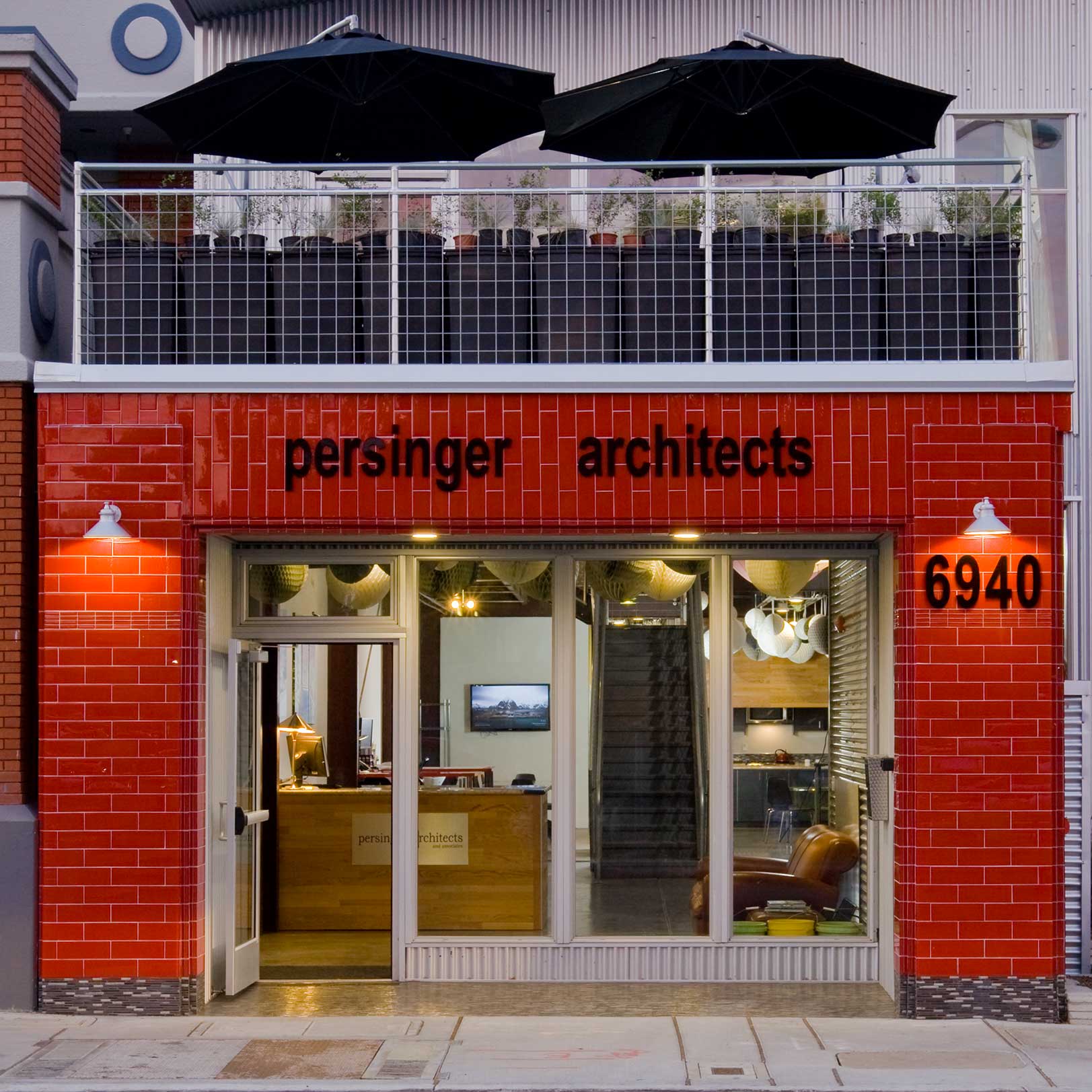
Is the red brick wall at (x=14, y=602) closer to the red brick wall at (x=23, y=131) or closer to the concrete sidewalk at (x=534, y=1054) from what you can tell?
the red brick wall at (x=23, y=131)

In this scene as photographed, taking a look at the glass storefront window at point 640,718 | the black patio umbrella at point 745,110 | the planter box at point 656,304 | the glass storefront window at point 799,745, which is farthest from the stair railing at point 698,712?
the black patio umbrella at point 745,110

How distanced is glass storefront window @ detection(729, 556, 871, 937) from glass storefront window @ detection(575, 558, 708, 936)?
309 mm

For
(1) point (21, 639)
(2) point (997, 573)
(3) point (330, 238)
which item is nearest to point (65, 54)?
(3) point (330, 238)

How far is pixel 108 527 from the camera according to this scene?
386 inches

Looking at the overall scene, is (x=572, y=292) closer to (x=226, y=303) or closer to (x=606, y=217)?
(x=606, y=217)

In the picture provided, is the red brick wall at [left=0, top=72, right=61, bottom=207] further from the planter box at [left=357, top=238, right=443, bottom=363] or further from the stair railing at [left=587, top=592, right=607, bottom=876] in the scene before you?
the stair railing at [left=587, top=592, right=607, bottom=876]

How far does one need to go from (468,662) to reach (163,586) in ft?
7.53

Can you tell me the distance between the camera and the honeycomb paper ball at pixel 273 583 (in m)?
11.2

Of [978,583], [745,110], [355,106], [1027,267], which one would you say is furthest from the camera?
[355,106]

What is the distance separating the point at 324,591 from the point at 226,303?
7.13 ft

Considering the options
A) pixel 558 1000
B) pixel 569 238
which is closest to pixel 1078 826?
pixel 558 1000

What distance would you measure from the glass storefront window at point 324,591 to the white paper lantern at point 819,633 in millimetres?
3059

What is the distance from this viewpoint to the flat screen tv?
11.1 m

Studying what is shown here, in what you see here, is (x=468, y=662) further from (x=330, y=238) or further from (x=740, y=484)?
(x=330, y=238)
